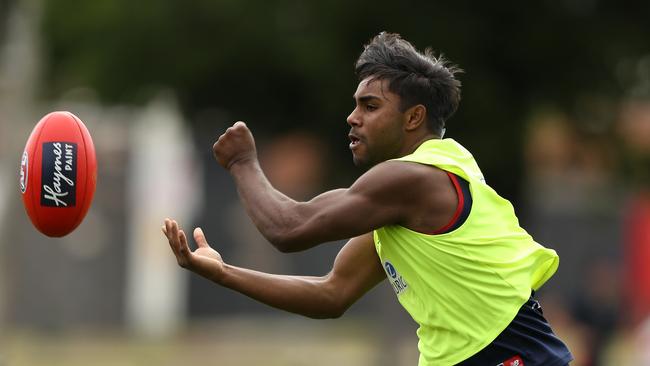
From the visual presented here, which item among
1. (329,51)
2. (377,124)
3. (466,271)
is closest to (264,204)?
(377,124)

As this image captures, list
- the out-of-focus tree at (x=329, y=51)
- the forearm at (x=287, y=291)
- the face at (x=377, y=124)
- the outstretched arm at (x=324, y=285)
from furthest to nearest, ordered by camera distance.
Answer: the out-of-focus tree at (x=329, y=51) < the outstretched arm at (x=324, y=285) < the forearm at (x=287, y=291) < the face at (x=377, y=124)

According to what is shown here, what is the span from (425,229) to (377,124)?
561 millimetres

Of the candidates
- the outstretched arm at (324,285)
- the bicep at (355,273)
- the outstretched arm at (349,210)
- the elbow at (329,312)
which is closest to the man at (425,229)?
the outstretched arm at (349,210)

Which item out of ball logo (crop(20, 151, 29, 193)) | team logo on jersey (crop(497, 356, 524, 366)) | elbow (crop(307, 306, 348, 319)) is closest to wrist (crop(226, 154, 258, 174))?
elbow (crop(307, 306, 348, 319))

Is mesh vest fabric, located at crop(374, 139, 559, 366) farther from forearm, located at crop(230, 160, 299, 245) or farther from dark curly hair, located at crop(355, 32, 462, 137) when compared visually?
forearm, located at crop(230, 160, 299, 245)

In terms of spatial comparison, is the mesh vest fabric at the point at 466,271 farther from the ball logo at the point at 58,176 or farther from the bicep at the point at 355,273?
the ball logo at the point at 58,176

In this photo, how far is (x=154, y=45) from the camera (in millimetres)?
15969

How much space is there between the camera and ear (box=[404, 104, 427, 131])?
6.46 meters

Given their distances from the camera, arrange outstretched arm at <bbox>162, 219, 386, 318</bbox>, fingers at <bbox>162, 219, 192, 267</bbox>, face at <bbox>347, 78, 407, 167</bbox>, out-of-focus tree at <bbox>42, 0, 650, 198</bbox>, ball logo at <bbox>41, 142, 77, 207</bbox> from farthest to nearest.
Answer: out-of-focus tree at <bbox>42, 0, 650, 198</bbox> < ball logo at <bbox>41, 142, 77, 207</bbox> < outstretched arm at <bbox>162, 219, 386, 318</bbox> < face at <bbox>347, 78, 407, 167</bbox> < fingers at <bbox>162, 219, 192, 267</bbox>

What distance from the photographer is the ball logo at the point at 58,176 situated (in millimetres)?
6980

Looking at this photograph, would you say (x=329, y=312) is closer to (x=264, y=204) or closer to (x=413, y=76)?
(x=264, y=204)

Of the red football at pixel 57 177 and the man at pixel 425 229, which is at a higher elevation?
the red football at pixel 57 177

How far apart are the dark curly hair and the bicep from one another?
2.62 feet

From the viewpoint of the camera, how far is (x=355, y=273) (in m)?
7.06
